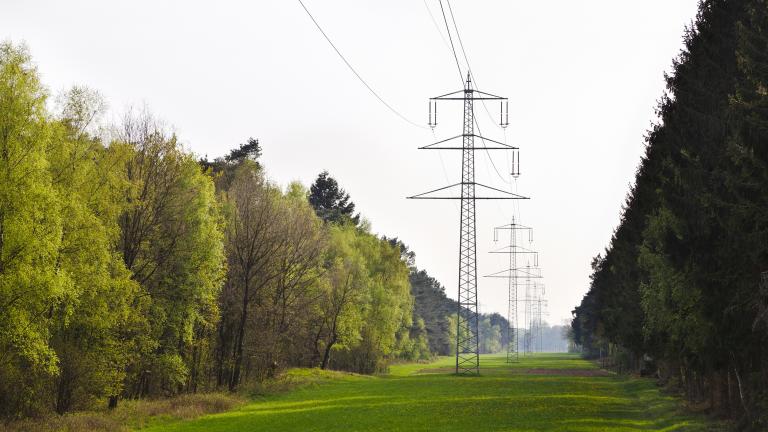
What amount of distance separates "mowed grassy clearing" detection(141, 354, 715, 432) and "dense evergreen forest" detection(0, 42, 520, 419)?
16.8 feet

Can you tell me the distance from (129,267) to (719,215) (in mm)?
31144

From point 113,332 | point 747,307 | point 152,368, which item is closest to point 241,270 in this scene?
point 152,368

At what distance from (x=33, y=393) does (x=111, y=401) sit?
25.5 feet

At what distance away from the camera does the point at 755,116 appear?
794 inches

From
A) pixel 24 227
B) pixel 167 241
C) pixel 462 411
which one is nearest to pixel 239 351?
pixel 167 241

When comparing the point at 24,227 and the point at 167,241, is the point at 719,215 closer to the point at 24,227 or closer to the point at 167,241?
the point at 24,227

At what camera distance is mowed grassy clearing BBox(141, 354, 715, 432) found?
35562mm

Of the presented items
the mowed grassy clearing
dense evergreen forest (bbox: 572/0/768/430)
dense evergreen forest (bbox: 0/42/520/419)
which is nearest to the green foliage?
dense evergreen forest (bbox: 0/42/520/419)

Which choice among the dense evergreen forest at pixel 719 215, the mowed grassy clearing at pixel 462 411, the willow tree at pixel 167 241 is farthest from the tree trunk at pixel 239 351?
the dense evergreen forest at pixel 719 215

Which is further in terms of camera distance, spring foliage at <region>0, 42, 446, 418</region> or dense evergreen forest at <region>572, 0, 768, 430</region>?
spring foliage at <region>0, 42, 446, 418</region>

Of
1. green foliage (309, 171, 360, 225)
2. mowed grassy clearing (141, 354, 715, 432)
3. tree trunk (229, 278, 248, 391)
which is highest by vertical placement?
green foliage (309, 171, 360, 225)

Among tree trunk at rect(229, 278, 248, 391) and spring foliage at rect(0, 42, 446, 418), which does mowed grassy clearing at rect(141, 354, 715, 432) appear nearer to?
tree trunk at rect(229, 278, 248, 391)

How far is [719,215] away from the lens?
27.2m

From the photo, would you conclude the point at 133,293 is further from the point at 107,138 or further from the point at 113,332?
the point at 107,138
